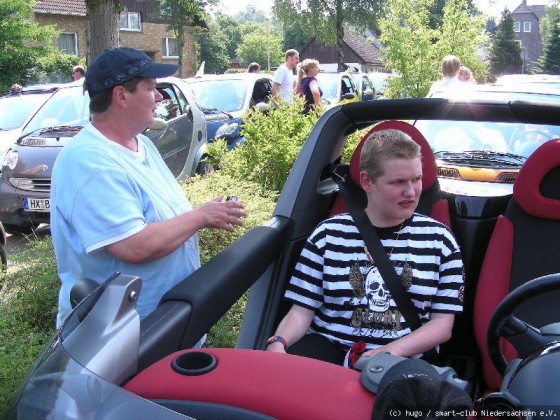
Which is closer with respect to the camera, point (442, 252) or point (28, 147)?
point (442, 252)

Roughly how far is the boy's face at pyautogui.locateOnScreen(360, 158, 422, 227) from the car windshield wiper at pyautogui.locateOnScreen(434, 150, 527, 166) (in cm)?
224

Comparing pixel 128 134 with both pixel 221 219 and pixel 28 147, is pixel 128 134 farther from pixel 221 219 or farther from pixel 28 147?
A: pixel 28 147

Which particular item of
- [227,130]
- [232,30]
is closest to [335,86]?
[227,130]

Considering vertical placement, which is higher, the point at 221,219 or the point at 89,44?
the point at 89,44

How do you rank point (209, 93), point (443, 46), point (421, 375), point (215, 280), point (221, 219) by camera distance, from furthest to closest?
point (443, 46) < point (209, 93) < point (221, 219) < point (215, 280) < point (421, 375)

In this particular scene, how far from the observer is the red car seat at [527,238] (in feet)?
9.53

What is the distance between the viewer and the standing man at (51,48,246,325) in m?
2.51

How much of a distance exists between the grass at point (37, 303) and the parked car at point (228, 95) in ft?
14.4

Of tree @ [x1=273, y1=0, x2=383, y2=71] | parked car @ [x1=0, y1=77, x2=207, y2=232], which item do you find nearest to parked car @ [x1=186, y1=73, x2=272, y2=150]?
parked car @ [x1=0, y1=77, x2=207, y2=232]

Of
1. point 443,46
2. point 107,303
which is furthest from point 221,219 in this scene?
point 443,46

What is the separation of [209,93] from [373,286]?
892 centimetres

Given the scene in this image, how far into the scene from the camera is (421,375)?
4.49 ft

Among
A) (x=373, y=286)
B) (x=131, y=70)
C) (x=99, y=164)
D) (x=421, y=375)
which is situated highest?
(x=131, y=70)

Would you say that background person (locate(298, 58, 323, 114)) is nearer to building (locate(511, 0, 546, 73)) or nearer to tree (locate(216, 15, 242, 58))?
tree (locate(216, 15, 242, 58))
